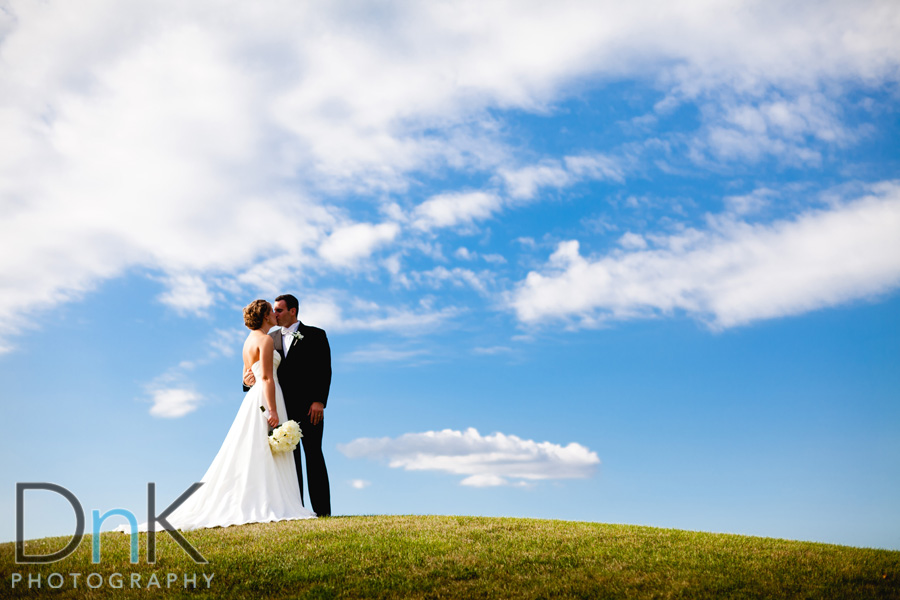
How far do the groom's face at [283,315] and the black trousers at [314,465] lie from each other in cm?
217

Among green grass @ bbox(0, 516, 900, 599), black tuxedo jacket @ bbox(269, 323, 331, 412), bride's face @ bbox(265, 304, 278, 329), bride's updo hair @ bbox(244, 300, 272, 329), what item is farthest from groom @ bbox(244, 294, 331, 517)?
green grass @ bbox(0, 516, 900, 599)

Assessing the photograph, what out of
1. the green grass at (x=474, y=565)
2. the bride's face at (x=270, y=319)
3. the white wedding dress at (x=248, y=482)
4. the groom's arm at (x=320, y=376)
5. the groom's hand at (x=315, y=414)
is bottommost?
the green grass at (x=474, y=565)

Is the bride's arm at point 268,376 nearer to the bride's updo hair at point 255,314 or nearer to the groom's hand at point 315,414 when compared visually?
the bride's updo hair at point 255,314

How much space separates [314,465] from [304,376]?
2038 millimetres

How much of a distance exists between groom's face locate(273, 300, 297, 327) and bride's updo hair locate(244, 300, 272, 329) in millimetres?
491

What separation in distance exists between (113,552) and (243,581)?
3146 millimetres

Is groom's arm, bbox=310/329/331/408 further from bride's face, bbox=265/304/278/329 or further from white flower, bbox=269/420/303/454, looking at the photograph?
bride's face, bbox=265/304/278/329

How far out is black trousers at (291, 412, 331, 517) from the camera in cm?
→ 1614

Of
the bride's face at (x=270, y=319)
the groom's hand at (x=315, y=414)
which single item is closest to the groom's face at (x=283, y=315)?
the bride's face at (x=270, y=319)

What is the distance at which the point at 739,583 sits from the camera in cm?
1065

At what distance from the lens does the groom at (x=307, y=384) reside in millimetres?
16188

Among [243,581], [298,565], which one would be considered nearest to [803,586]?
[298,565]

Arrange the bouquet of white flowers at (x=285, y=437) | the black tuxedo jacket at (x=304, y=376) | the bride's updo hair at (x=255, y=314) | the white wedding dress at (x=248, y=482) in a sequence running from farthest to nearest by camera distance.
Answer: the black tuxedo jacket at (x=304, y=376)
the bride's updo hair at (x=255, y=314)
the bouquet of white flowers at (x=285, y=437)
the white wedding dress at (x=248, y=482)

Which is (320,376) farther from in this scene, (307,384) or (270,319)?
(270,319)
